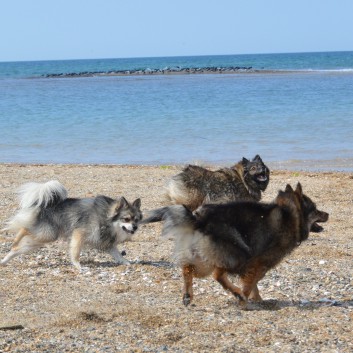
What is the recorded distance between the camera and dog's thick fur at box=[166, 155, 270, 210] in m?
9.85

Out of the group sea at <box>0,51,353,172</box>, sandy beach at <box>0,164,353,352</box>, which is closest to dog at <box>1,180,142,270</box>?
sandy beach at <box>0,164,353,352</box>

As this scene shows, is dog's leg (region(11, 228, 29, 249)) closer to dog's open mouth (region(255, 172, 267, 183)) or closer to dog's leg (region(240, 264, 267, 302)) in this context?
dog's leg (region(240, 264, 267, 302))

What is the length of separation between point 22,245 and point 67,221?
1.94 feet

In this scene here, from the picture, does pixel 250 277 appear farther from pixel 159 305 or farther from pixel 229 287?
pixel 159 305

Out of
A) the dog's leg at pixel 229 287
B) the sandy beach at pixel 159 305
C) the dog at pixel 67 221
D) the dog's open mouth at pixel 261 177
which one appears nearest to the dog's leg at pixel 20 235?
the dog at pixel 67 221

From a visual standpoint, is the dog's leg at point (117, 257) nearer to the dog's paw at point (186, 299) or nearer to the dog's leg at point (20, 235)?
the dog's leg at point (20, 235)

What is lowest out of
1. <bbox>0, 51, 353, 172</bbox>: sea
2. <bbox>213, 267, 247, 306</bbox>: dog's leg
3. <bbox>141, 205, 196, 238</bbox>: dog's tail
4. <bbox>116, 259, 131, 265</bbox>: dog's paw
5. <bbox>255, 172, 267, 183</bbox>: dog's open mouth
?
<bbox>0, 51, 353, 172</bbox>: sea

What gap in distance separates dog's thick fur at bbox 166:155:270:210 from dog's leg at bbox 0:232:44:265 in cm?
207

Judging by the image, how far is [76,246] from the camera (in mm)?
8602

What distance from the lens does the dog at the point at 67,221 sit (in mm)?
8672

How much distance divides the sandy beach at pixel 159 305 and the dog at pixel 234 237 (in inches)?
12.9

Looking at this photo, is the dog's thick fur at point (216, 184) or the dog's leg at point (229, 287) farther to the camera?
the dog's thick fur at point (216, 184)

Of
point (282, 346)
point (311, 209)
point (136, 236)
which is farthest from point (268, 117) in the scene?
point (282, 346)

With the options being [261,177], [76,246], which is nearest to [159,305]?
[76,246]
